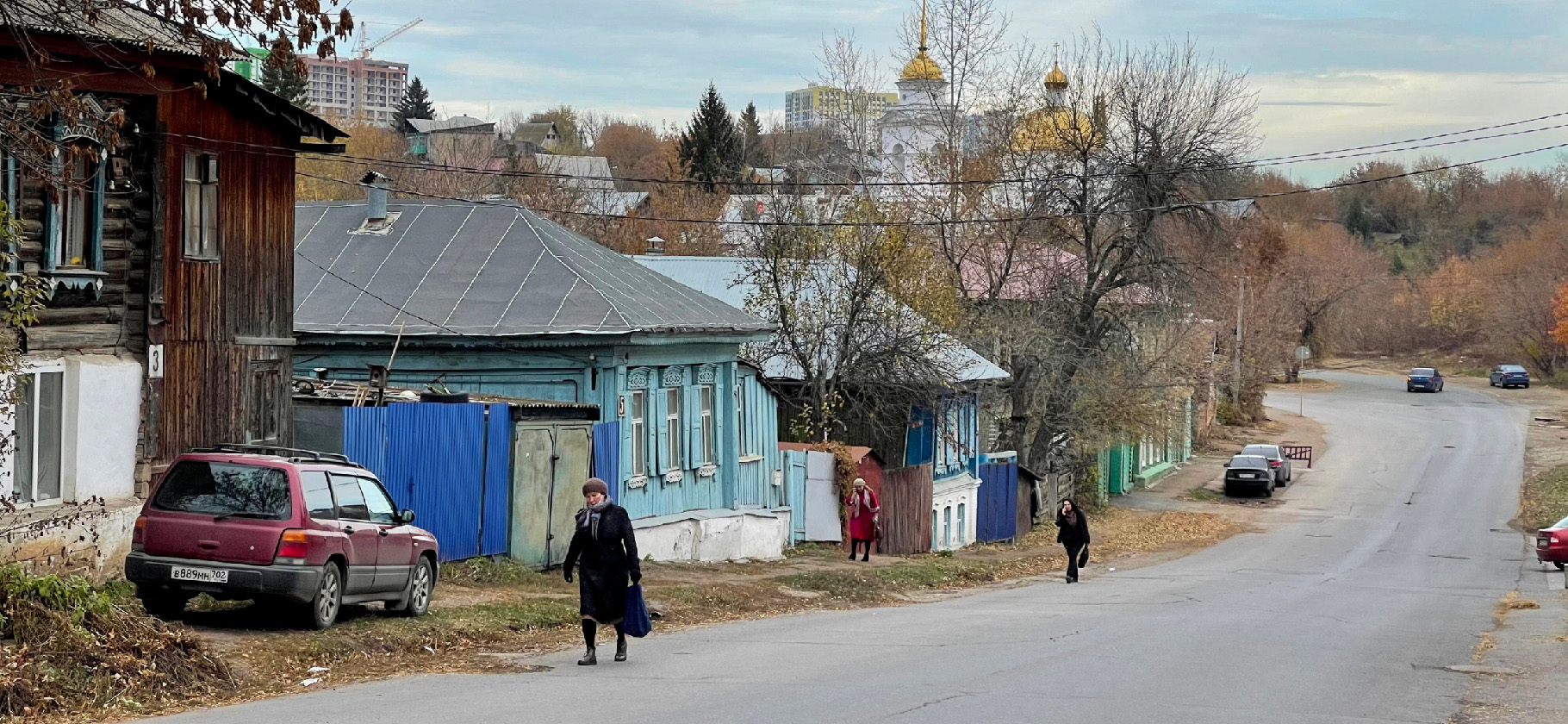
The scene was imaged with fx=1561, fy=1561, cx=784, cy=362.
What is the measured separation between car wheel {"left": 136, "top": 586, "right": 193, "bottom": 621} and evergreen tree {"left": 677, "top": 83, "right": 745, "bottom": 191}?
6697 centimetres

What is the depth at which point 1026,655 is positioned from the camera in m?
13.8

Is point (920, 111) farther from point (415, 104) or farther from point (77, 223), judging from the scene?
point (415, 104)

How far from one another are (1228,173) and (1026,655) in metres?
30.0

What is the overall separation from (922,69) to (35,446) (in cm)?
4307

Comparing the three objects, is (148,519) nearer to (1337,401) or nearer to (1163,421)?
(1163,421)

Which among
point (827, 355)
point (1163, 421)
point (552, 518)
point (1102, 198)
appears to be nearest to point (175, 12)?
point (552, 518)

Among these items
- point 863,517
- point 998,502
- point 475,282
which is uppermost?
point 475,282

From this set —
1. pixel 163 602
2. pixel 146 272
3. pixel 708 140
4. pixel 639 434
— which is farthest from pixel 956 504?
pixel 708 140

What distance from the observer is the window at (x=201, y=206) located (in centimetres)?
1691

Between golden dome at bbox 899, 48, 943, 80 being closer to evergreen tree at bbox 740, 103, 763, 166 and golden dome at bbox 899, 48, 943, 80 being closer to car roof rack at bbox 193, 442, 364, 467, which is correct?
evergreen tree at bbox 740, 103, 763, 166

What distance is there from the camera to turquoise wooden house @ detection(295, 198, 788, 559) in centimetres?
2314

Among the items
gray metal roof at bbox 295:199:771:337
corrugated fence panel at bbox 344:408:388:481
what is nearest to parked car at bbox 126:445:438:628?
corrugated fence panel at bbox 344:408:388:481

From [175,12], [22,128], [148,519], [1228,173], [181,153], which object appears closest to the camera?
[175,12]

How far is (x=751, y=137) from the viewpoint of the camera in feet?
325
